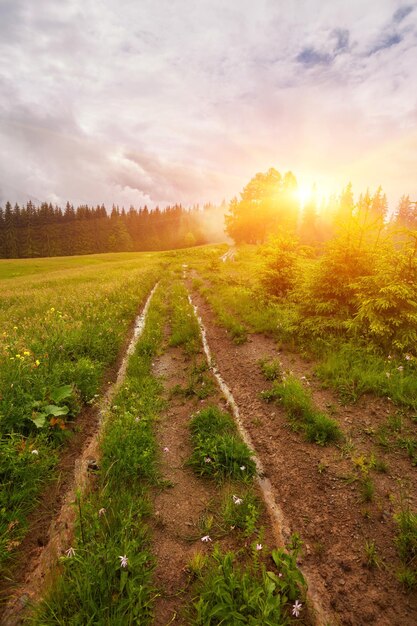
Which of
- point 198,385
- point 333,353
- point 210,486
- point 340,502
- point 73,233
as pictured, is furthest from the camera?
point 73,233

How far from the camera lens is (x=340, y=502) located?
14.9 feet

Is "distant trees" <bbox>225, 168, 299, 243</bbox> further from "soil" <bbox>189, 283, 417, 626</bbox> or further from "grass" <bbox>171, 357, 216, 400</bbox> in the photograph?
"soil" <bbox>189, 283, 417, 626</bbox>

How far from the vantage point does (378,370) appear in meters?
7.62

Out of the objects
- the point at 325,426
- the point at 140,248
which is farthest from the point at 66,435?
the point at 140,248

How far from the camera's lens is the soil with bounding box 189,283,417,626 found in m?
3.37

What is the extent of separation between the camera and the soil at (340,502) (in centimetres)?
337

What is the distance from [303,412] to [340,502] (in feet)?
6.86

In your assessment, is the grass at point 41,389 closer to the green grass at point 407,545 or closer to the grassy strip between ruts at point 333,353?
the green grass at point 407,545

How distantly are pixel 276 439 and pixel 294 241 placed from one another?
40.1ft

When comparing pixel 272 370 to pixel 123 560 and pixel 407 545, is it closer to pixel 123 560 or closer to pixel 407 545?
pixel 407 545

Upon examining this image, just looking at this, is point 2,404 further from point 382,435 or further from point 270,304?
point 270,304

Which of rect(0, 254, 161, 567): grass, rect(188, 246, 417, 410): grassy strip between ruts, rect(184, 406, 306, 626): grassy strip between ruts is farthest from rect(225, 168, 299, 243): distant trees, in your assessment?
rect(184, 406, 306, 626): grassy strip between ruts

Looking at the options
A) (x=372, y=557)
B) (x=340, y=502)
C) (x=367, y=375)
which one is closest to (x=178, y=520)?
(x=340, y=502)

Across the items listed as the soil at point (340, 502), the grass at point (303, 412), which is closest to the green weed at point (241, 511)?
the soil at point (340, 502)
